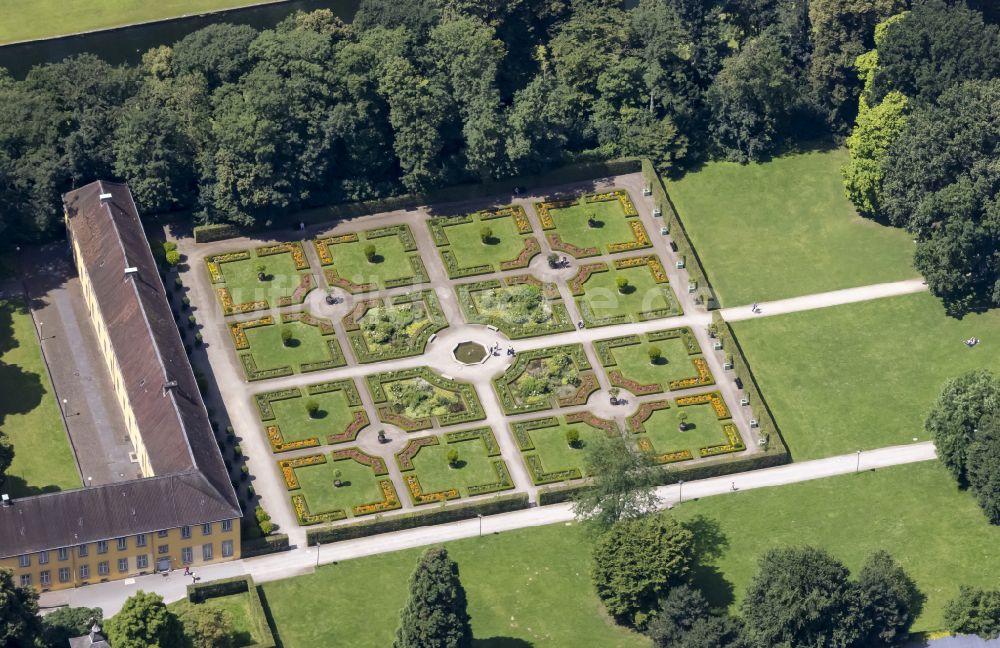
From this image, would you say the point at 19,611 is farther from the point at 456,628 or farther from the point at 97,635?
the point at 456,628

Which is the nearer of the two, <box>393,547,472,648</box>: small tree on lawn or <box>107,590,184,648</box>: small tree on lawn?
<box>107,590,184,648</box>: small tree on lawn

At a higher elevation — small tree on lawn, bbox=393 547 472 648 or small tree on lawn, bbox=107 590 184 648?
small tree on lawn, bbox=107 590 184 648

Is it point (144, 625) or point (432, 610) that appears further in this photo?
point (432, 610)

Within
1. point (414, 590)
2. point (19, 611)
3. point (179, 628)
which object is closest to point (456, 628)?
point (414, 590)
